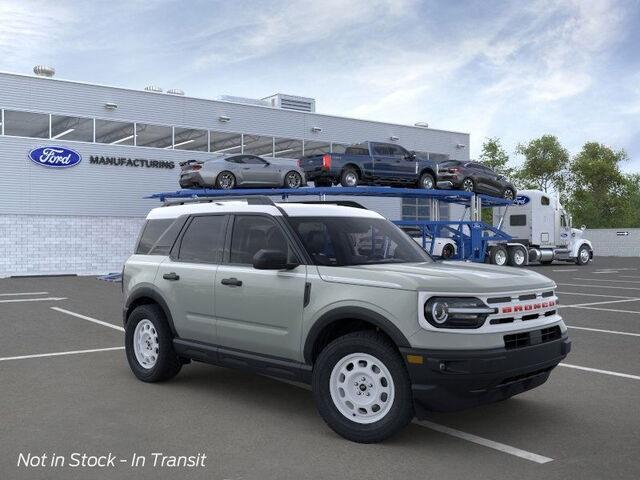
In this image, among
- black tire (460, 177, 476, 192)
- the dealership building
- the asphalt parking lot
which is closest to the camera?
the asphalt parking lot

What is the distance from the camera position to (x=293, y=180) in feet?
79.6

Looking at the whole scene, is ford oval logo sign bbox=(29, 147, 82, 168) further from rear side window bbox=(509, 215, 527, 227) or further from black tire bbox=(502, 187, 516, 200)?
rear side window bbox=(509, 215, 527, 227)

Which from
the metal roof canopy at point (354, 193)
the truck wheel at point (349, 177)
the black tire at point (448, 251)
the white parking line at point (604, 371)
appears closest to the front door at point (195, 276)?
the white parking line at point (604, 371)

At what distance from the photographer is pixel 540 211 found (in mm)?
31391

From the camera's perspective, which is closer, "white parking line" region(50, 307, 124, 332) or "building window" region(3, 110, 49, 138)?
"white parking line" region(50, 307, 124, 332)

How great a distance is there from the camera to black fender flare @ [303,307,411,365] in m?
4.84

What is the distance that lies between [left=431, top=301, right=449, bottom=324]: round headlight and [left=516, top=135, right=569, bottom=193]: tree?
226 feet

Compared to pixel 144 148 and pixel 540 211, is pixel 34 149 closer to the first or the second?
pixel 144 148

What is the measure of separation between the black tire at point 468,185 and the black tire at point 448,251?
2093mm

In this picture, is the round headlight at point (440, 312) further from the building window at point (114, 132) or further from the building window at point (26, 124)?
the building window at point (114, 132)

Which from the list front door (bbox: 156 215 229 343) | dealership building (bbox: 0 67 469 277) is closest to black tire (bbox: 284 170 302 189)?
dealership building (bbox: 0 67 469 277)

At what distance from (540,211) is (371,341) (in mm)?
28293

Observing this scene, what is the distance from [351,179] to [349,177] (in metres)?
0.10

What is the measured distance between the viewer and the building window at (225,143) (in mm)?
31291
